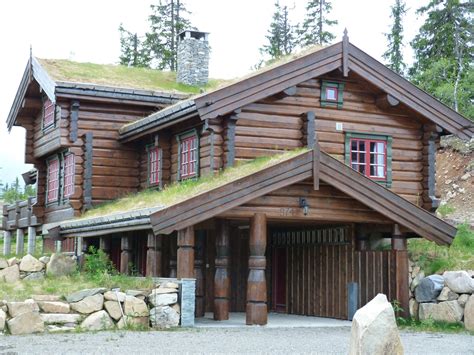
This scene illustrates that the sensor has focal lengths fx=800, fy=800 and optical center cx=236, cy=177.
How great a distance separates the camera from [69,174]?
89.4ft

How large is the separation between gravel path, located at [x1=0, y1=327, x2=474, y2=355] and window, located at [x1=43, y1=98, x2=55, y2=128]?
1376 cm

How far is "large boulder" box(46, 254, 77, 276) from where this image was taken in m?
21.2

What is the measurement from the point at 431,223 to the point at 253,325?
17.0ft

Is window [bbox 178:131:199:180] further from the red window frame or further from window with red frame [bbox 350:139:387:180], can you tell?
window with red frame [bbox 350:139:387:180]

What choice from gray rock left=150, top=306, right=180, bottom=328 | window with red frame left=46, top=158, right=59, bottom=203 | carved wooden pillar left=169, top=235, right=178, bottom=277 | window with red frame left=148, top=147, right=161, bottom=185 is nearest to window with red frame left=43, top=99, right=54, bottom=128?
window with red frame left=46, top=158, right=59, bottom=203

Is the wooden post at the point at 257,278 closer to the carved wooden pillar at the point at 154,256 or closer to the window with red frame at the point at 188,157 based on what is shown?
the carved wooden pillar at the point at 154,256

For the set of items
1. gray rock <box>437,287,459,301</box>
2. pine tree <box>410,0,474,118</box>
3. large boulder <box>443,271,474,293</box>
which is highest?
pine tree <box>410,0,474,118</box>

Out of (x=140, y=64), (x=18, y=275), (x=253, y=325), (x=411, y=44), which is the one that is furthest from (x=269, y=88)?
(x=140, y=64)

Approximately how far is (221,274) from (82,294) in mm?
3720

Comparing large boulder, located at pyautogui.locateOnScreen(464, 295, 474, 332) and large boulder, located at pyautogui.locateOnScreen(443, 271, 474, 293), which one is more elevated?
large boulder, located at pyautogui.locateOnScreen(443, 271, 474, 293)

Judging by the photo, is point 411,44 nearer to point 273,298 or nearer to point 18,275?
point 273,298

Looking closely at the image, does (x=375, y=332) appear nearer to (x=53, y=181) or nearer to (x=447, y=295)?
(x=447, y=295)

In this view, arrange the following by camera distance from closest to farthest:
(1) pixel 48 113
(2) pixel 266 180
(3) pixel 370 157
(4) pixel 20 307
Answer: (4) pixel 20 307 → (2) pixel 266 180 → (3) pixel 370 157 → (1) pixel 48 113

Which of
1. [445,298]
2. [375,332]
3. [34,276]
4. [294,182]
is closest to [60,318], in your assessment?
[34,276]
